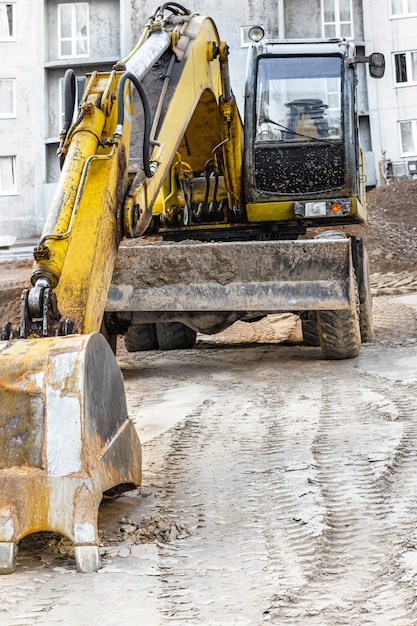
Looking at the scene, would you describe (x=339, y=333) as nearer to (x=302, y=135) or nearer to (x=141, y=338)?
(x=302, y=135)

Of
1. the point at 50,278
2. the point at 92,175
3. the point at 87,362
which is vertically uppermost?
the point at 92,175

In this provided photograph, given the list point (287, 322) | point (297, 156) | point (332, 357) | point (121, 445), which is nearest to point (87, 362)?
point (121, 445)

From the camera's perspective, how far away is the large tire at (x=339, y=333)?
23.7 feet

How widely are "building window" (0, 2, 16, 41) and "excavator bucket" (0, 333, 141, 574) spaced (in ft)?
91.7

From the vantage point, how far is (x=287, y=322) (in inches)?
450

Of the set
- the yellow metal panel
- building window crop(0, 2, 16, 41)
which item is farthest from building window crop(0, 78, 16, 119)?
the yellow metal panel

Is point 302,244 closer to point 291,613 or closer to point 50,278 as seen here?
point 50,278

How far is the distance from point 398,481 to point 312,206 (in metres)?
4.51

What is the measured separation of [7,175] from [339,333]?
23.6 m

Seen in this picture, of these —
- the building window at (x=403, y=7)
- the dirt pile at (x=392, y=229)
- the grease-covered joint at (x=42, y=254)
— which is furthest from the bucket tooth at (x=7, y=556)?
the building window at (x=403, y=7)

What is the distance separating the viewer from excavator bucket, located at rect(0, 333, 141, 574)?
3033 mm

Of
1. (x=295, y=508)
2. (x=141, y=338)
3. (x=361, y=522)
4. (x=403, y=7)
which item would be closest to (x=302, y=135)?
(x=141, y=338)

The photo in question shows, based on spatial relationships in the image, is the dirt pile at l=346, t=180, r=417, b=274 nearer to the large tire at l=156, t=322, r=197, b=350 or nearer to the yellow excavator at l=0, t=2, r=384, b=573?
the large tire at l=156, t=322, r=197, b=350

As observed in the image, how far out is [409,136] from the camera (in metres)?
28.1
